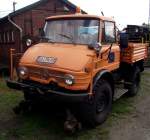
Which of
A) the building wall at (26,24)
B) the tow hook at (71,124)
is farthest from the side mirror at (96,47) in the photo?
the building wall at (26,24)

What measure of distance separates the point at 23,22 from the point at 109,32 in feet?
39.5

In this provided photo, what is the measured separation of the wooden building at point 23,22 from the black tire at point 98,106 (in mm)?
10865

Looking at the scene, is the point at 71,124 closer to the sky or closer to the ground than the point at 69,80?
closer to the ground

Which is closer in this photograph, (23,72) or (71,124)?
(71,124)

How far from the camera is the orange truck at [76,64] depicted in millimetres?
6172

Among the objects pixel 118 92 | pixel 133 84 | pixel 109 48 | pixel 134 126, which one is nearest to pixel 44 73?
pixel 109 48

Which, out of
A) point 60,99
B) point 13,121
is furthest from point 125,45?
point 13,121

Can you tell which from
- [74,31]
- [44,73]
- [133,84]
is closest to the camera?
[44,73]

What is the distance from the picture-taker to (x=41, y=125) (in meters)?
6.89

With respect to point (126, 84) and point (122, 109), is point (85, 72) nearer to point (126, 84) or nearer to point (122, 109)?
point (122, 109)

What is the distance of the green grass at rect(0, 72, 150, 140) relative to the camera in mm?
6320

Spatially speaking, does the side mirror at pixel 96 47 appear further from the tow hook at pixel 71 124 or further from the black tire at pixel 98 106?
the tow hook at pixel 71 124

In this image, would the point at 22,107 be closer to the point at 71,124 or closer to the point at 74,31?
the point at 71,124

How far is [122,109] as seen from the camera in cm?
820
